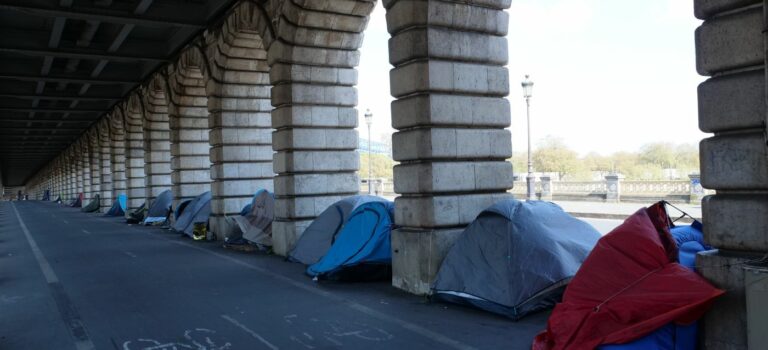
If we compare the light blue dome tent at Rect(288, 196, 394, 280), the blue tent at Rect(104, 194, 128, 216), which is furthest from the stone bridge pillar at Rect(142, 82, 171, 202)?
the light blue dome tent at Rect(288, 196, 394, 280)

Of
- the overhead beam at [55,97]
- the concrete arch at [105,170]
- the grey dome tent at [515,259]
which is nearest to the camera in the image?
the grey dome tent at [515,259]

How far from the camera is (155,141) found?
84.7ft

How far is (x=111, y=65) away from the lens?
2453 centimetres

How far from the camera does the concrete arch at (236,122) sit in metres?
16.3

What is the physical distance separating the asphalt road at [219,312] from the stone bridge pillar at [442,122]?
100 cm

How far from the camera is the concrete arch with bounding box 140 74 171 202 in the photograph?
24.9 meters

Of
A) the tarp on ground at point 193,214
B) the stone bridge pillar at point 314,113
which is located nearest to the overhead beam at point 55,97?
the tarp on ground at point 193,214

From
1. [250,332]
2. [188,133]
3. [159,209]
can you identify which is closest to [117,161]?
[159,209]

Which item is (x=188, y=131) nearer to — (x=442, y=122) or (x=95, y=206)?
(x=442, y=122)

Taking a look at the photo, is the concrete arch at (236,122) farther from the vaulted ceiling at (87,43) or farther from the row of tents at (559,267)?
the row of tents at (559,267)

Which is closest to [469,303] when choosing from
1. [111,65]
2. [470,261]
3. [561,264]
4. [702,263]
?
[470,261]

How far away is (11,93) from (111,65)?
5379 mm

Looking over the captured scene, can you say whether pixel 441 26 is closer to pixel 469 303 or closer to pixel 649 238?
pixel 469 303

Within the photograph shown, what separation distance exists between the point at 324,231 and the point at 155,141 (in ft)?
54.8
